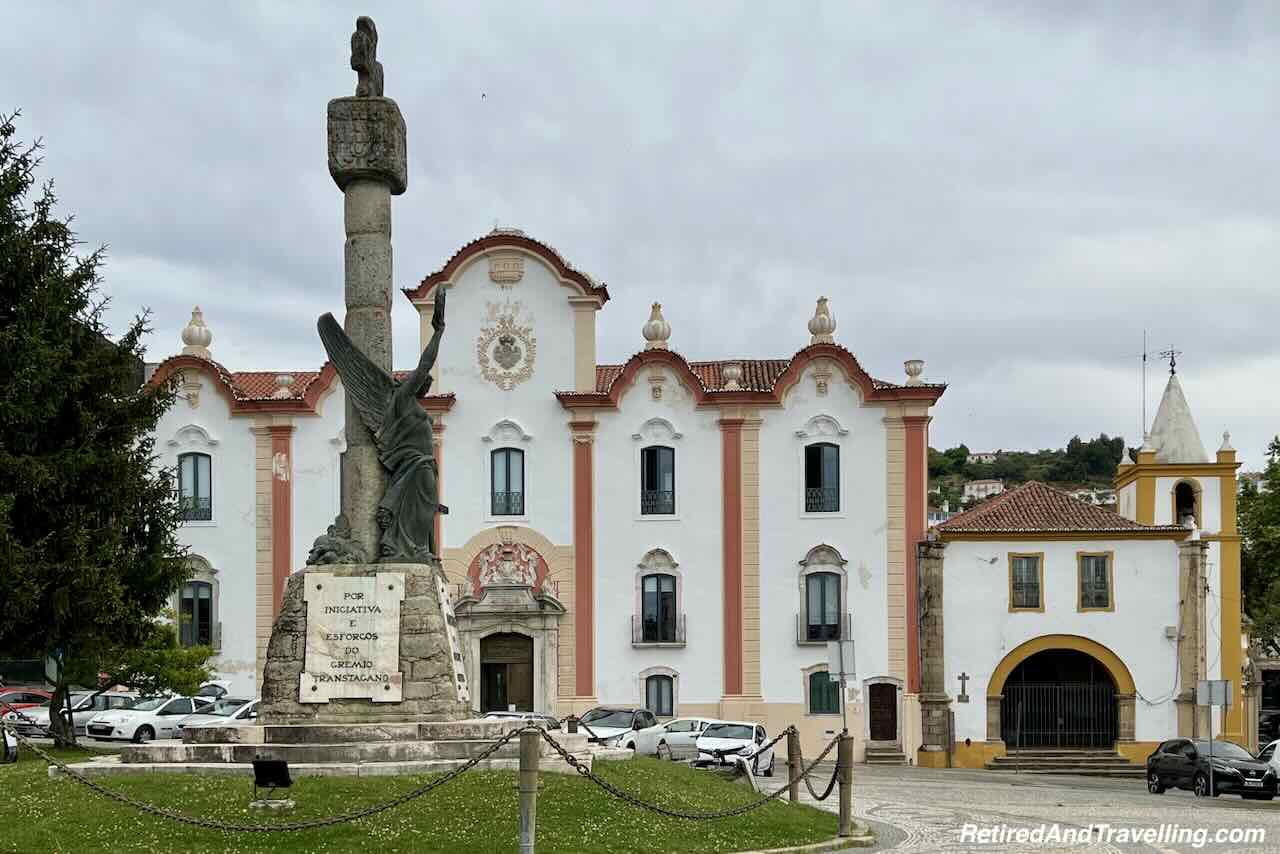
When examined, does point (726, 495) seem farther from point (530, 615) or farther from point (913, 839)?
→ point (913, 839)


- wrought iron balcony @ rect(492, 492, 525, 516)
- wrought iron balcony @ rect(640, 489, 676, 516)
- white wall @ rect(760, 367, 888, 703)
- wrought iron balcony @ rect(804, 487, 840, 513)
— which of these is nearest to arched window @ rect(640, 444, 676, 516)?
wrought iron balcony @ rect(640, 489, 676, 516)

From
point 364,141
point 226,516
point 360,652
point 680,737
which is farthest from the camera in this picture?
point 226,516

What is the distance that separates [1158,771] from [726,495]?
13.2m

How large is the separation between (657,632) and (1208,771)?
599 inches

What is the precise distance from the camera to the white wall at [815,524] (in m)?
41.8

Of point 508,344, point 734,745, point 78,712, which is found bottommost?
point 734,745

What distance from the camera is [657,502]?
4253 cm

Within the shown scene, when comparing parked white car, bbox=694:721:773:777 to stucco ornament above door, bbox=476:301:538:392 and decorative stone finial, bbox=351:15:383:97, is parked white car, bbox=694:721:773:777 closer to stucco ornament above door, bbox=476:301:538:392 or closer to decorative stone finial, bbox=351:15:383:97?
stucco ornament above door, bbox=476:301:538:392

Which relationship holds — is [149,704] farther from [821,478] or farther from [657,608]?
[821,478]

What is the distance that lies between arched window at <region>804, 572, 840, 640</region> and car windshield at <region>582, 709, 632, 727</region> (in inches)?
346

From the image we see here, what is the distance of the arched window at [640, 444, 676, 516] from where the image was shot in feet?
139

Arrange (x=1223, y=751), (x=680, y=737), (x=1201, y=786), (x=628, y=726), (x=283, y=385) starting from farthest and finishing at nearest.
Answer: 1. (x=283, y=385)
2. (x=680, y=737)
3. (x=628, y=726)
4. (x=1223, y=751)
5. (x=1201, y=786)

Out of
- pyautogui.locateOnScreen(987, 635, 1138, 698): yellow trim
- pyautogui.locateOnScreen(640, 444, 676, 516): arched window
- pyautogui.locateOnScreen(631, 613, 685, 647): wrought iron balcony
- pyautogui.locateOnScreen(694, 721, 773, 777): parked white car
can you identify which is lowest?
pyautogui.locateOnScreen(694, 721, 773, 777): parked white car

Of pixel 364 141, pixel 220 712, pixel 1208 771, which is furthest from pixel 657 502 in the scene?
pixel 364 141
